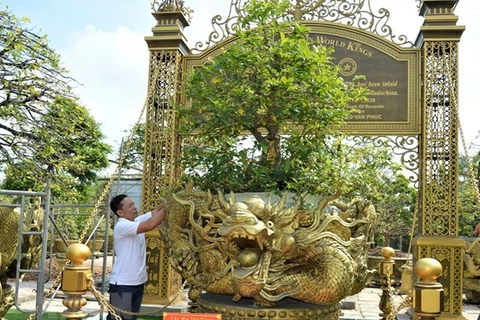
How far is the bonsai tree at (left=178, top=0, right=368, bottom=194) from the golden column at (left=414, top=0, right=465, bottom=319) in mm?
2575

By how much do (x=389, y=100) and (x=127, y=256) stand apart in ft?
12.6

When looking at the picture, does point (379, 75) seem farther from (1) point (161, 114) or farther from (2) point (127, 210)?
(2) point (127, 210)

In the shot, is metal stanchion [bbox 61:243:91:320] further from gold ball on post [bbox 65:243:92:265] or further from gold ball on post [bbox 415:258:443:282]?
gold ball on post [bbox 415:258:443:282]

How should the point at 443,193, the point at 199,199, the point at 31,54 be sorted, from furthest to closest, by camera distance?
the point at 31,54 < the point at 443,193 < the point at 199,199

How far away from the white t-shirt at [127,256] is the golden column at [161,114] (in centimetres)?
238

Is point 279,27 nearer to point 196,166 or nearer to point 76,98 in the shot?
point 196,166

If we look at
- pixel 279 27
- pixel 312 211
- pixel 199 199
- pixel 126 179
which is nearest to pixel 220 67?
pixel 279 27

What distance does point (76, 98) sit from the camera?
7.76 metres

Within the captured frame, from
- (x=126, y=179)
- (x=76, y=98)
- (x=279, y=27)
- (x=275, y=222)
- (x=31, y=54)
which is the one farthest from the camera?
(x=126, y=179)

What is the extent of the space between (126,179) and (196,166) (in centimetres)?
1709

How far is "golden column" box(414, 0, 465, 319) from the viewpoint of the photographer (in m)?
5.38

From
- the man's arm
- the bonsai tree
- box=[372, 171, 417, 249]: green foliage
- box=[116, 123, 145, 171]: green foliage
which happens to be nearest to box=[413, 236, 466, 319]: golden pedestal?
the bonsai tree

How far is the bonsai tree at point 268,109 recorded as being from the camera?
3.19 m

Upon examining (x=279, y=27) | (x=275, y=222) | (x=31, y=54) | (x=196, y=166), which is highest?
(x=31, y=54)
